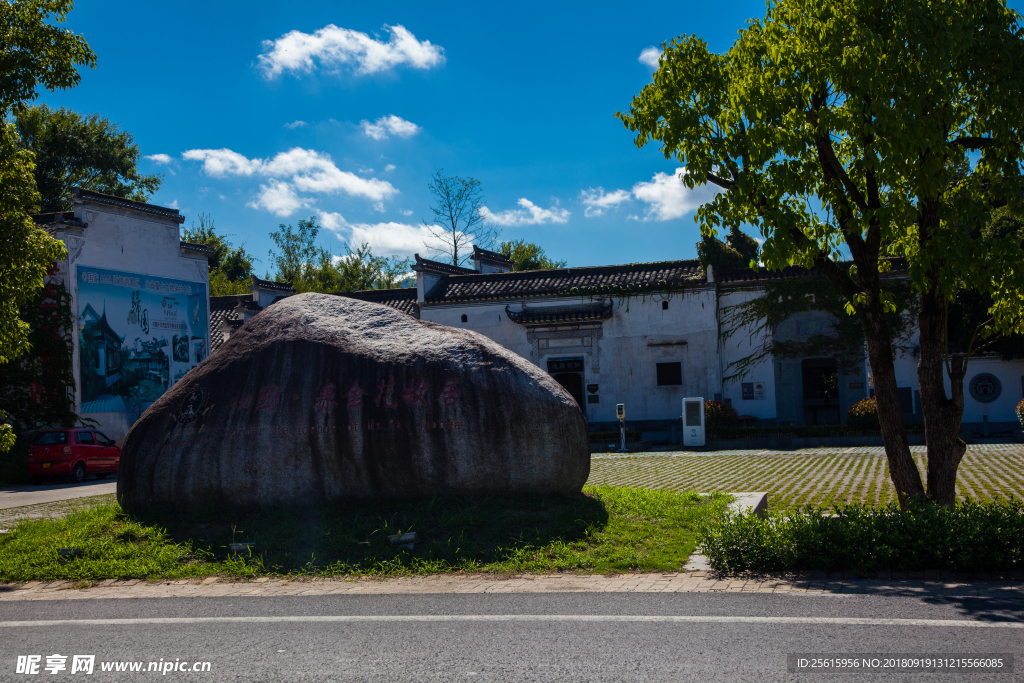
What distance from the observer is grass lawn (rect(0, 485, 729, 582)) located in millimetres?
7691

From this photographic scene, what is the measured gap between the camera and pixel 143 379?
24469 millimetres

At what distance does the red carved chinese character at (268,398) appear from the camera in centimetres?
986

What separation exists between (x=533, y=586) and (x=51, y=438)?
17.5m

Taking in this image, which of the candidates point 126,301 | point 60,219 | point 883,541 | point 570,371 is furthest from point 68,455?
point 883,541

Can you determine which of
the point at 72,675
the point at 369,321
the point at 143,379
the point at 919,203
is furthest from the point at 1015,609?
the point at 143,379

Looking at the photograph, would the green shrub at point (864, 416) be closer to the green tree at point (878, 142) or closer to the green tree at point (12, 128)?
the green tree at point (878, 142)

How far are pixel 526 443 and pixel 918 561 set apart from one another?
4.56 m

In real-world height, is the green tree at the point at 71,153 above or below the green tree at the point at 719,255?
above

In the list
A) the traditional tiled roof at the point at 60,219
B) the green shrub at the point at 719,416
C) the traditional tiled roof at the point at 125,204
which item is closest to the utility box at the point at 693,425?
the green shrub at the point at 719,416

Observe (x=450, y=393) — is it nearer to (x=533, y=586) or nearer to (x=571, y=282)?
(x=533, y=586)

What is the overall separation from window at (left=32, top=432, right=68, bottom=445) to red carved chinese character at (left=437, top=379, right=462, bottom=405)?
574 inches

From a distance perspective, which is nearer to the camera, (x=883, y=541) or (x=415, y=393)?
(x=883, y=541)

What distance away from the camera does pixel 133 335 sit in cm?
2422

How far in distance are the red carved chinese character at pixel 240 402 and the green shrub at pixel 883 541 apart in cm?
609
